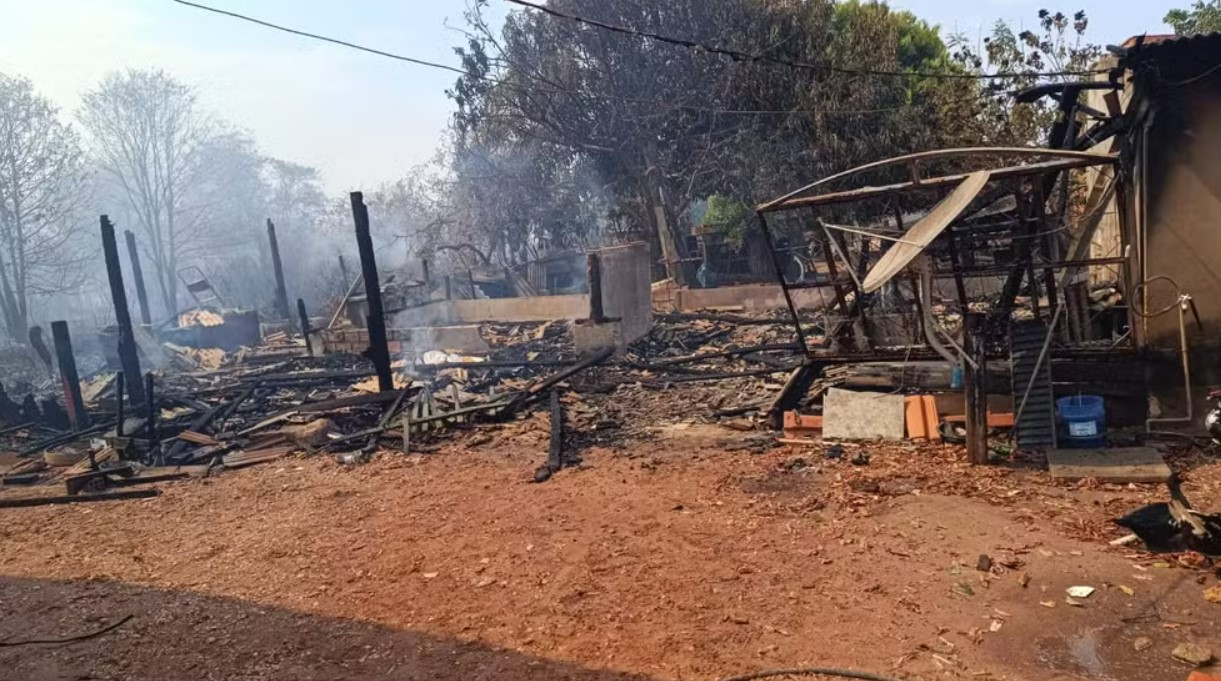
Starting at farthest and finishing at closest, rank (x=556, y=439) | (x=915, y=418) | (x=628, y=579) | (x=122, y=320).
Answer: (x=122, y=320)
(x=556, y=439)
(x=915, y=418)
(x=628, y=579)

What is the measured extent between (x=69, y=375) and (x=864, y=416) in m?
11.8

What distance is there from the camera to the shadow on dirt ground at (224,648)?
12.9 feet

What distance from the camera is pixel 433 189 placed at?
28.4 meters

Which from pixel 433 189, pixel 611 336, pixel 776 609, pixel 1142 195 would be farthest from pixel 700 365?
pixel 433 189

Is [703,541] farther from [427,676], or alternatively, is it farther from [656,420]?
[656,420]

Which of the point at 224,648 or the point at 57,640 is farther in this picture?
the point at 57,640

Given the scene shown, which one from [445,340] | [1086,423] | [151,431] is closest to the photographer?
[1086,423]

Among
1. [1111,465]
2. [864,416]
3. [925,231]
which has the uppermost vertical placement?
[925,231]

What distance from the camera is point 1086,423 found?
265 inches

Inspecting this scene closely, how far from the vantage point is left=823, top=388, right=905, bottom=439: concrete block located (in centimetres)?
775

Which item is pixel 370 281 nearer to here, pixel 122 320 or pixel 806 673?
pixel 122 320

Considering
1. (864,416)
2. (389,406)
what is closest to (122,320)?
(389,406)

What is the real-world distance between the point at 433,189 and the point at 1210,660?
27.9 meters

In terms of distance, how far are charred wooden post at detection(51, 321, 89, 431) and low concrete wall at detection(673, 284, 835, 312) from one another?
12.8 meters
